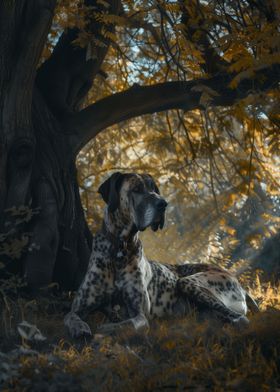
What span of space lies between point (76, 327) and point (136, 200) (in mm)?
1549

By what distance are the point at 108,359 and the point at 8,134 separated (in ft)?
12.3

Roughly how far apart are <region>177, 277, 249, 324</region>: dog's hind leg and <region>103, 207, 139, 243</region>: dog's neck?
0.94 metres

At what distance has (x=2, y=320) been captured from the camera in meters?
7.41

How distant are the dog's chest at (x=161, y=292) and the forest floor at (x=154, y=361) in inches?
52.4

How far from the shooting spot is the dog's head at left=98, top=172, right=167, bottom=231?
780cm

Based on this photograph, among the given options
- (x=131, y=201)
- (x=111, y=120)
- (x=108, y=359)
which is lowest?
(x=108, y=359)

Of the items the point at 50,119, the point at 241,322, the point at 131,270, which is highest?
the point at 50,119

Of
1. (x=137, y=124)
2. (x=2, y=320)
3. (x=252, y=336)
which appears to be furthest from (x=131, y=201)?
(x=137, y=124)

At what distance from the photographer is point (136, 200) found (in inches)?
314

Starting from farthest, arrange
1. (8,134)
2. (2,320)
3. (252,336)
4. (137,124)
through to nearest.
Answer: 1. (137,124)
2. (8,134)
3. (2,320)
4. (252,336)

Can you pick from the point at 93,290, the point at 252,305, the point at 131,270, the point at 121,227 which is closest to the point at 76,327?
the point at 93,290

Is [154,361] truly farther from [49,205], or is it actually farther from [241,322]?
[49,205]

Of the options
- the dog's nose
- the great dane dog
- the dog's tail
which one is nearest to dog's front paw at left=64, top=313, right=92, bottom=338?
the great dane dog

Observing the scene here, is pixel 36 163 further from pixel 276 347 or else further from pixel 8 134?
pixel 276 347
